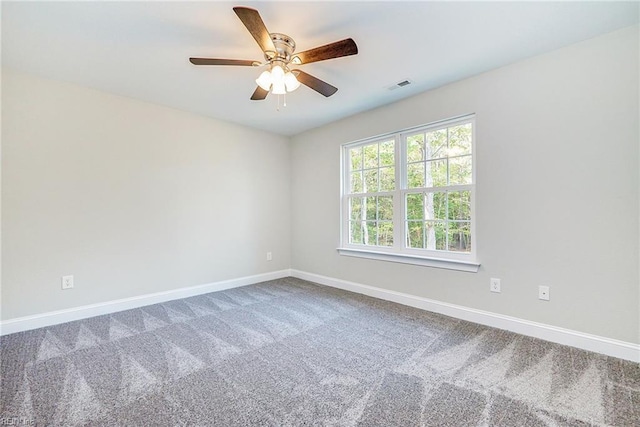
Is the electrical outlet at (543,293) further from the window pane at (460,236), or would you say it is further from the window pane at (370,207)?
the window pane at (370,207)

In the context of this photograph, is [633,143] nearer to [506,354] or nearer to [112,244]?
[506,354]

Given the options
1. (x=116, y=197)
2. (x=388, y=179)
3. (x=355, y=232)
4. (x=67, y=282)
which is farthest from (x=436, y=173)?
(x=67, y=282)

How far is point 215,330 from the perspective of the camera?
262 centimetres

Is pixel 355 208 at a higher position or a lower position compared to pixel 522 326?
higher

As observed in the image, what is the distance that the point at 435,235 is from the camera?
10.3 feet

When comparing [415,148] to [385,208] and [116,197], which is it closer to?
[385,208]

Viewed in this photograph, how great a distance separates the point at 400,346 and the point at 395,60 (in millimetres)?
2351

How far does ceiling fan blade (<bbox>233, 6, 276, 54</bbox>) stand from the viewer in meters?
1.47

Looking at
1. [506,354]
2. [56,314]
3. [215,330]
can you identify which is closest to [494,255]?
[506,354]

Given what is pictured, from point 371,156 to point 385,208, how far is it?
72 centimetres

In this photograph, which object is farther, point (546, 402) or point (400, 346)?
point (400, 346)

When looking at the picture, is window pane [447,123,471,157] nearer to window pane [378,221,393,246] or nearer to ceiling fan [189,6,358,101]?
window pane [378,221,393,246]

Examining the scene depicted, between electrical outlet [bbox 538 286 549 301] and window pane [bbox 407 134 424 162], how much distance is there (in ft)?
5.43

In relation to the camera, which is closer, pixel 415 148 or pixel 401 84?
pixel 401 84
